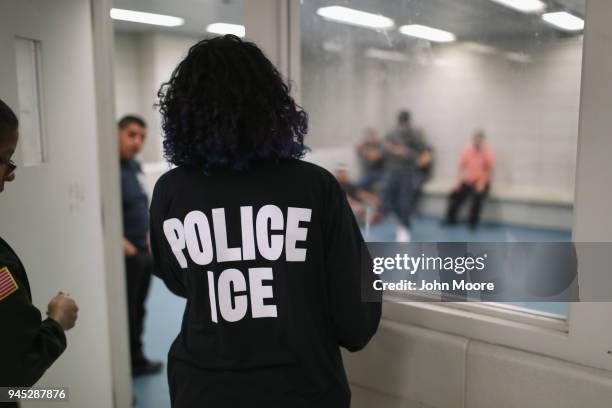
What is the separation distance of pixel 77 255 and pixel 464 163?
612 cm

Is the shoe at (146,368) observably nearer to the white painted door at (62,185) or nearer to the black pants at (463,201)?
the white painted door at (62,185)

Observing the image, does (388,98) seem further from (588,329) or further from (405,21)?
(588,329)

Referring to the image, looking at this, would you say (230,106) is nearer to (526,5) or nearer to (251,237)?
(251,237)

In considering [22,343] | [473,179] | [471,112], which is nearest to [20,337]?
[22,343]

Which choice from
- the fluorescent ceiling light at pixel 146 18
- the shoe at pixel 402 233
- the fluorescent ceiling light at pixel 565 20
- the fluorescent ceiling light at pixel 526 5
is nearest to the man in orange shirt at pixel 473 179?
the shoe at pixel 402 233

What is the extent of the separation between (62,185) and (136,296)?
4.36 ft

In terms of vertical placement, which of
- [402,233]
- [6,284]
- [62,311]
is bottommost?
[402,233]

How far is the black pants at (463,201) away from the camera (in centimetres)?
762

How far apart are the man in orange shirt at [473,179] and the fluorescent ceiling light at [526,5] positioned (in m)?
5.64

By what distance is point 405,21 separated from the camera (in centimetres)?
181

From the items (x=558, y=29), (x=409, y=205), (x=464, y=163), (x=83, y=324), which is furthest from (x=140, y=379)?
(x=464, y=163)

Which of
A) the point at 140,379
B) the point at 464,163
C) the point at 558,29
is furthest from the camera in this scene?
the point at 464,163

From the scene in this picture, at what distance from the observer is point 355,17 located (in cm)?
202

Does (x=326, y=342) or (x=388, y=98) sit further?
(x=388, y=98)
